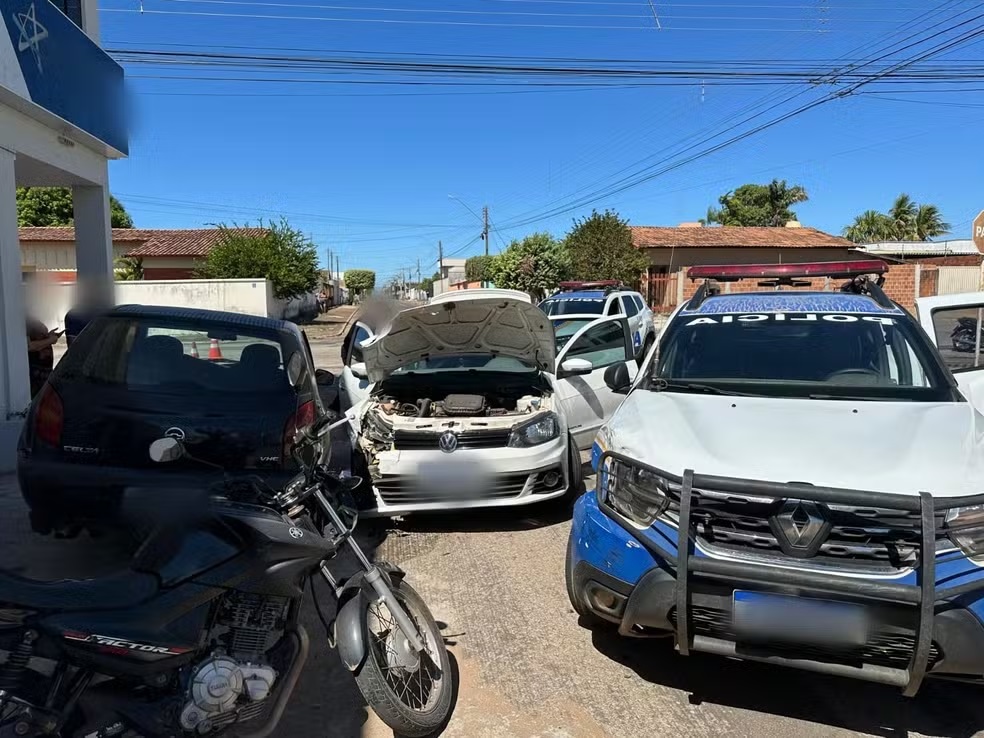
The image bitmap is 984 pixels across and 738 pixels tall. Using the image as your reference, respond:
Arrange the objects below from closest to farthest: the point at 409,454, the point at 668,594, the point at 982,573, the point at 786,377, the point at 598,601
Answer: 1. the point at 982,573
2. the point at 668,594
3. the point at 598,601
4. the point at 786,377
5. the point at 409,454

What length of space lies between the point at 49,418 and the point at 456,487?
2.53 m

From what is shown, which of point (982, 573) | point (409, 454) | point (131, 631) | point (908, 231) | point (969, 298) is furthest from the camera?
point (908, 231)

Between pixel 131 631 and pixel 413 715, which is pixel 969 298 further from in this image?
pixel 131 631

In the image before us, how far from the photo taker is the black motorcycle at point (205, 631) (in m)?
2.18

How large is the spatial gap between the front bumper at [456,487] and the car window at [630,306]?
32.3 feet

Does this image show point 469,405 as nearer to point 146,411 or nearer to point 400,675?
point 146,411

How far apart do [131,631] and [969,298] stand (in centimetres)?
625

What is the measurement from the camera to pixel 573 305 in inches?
608

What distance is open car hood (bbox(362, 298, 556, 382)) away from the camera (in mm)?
5793

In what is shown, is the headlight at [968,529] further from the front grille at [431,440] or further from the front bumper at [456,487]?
the front grille at [431,440]

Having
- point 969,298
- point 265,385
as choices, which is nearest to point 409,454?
point 265,385

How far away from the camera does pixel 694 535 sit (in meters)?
2.87

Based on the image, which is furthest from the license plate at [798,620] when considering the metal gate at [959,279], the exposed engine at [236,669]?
the metal gate at [959,279]

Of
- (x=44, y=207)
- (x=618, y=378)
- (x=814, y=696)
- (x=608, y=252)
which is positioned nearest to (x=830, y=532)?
(x=814, y=696)
